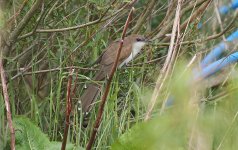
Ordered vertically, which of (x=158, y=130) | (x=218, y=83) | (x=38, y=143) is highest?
(x=158, y=130)

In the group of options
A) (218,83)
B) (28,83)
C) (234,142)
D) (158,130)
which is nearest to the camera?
(158,130)

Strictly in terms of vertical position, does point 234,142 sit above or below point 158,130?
below

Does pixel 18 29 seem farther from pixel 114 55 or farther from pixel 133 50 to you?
pixel 133 50

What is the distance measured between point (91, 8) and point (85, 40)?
30 centimetres

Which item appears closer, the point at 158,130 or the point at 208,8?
the point at 158,130

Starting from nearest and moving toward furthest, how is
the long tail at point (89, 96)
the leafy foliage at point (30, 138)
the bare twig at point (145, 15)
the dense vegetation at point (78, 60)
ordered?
the leafy foliage at point (30, 138)
the dense vegetation at point (78, 60)
the long tail at point (89, 96)
the bare twig at point (145, 15)

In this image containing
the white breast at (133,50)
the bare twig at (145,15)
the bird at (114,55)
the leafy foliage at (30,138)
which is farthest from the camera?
the bare twig at (145,15)

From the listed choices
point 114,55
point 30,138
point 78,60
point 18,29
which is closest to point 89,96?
point 114,55

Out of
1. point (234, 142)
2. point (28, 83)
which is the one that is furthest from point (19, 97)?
point (234, 142)

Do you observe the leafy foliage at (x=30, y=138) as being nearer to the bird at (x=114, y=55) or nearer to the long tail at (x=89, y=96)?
the long tail at (x=89, y=96)

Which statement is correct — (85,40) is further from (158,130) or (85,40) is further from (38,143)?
(158,130)

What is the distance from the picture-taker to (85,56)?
481cm

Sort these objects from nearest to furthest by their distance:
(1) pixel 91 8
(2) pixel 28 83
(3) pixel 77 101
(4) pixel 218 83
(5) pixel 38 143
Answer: (5) pixel 38 143 < (4) pixel 218 83 < (3) pixel 77 101 < (1) pixel 91 8 < (2) pixel 28 83

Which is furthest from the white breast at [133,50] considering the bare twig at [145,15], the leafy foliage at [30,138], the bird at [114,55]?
the leafy foliage at [30,138]
